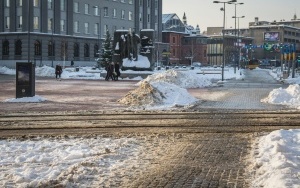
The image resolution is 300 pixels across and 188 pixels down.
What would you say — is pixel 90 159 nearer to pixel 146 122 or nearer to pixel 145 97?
pixel 146 122

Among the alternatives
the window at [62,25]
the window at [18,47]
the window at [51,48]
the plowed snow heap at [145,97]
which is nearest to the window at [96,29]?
the window at [62,25]

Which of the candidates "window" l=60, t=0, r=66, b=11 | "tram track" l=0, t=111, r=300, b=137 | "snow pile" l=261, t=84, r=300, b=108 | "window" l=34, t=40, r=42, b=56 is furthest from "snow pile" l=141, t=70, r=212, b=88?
"window" l=60, t=0, r=66, b=11

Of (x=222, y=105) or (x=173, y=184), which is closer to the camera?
(x=173, y=184)

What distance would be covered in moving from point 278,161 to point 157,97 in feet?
46.6

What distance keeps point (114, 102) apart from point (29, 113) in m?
5.21

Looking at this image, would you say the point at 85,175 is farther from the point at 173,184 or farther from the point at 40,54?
the point at 40,54

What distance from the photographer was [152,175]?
8000 millimetres

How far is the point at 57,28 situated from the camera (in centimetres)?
7744

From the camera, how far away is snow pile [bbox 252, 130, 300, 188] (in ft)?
23.4

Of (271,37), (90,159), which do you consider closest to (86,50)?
(90,159)

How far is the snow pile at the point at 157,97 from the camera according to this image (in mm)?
21850

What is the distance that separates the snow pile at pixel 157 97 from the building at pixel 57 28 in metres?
45.0

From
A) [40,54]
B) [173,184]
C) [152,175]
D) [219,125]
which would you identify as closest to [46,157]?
[152,175]

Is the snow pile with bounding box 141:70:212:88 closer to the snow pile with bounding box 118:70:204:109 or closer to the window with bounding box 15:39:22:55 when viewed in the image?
the snow pile with bounding box 118:70:204:109
